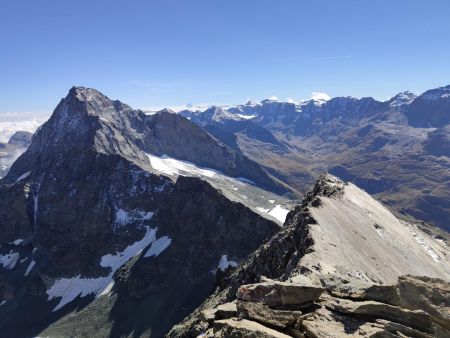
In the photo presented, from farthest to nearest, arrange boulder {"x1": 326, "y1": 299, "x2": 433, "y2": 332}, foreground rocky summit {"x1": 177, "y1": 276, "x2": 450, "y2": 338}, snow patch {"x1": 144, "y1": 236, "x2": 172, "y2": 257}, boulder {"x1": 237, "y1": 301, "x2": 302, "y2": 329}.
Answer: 1. snow patch {"x1": 144, "y1": 236, "x2": 172, "y2": 257}
2. boulder {"x1": 237, "y1": 301, "x2": 302, "y2": 329}
3. boulder {"x1": 326, "y1": 299, "x2": 433, "y2": 332}
4. foreground rocky summit {"x1": 177, "y1": 276, "x2": 450, "y2": 338}

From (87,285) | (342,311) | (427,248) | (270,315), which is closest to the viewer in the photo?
(270,315)

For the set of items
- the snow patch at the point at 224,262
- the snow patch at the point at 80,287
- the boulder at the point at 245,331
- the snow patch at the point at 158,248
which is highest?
the boulder at the point at 245,331

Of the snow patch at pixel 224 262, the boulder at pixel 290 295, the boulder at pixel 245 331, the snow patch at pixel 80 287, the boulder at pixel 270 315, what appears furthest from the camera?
the snow patch at pixel 80 287

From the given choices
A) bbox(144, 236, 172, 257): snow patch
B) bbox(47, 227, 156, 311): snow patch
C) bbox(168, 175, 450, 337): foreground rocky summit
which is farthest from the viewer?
bbox(144, 236, 172, 257): snow patch

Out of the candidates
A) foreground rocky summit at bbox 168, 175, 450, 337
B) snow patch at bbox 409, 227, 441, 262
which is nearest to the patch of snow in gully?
snow patch at bbox 409, 227, 441, 262

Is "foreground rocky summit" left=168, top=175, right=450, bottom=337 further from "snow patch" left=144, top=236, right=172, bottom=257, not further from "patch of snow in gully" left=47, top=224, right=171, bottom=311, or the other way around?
"patch of snow in gully" left=47, top=224, right=171, bottom=311

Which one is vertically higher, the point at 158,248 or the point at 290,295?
the point at 290,295

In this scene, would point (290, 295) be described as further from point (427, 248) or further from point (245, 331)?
point (427, 248)

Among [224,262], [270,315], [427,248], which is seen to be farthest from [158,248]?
[270,315]

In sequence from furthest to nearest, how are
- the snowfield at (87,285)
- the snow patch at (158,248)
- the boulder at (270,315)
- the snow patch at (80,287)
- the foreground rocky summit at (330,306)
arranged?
the snow patch at (158,248), the snowfield at (87,285), the snow patch at (80,287), the boulder at (270,315), the foreground rocky summit at (330,306)

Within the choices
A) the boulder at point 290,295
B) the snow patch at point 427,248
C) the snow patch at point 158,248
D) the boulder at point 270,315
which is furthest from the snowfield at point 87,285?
the boulder at point 270,315

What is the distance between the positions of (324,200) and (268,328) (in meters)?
66.4

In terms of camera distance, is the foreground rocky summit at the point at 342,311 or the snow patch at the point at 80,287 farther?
the snow patch at the point at 80,287

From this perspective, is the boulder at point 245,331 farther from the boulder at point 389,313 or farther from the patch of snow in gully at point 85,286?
the patch of snow in gully at point 85,286
